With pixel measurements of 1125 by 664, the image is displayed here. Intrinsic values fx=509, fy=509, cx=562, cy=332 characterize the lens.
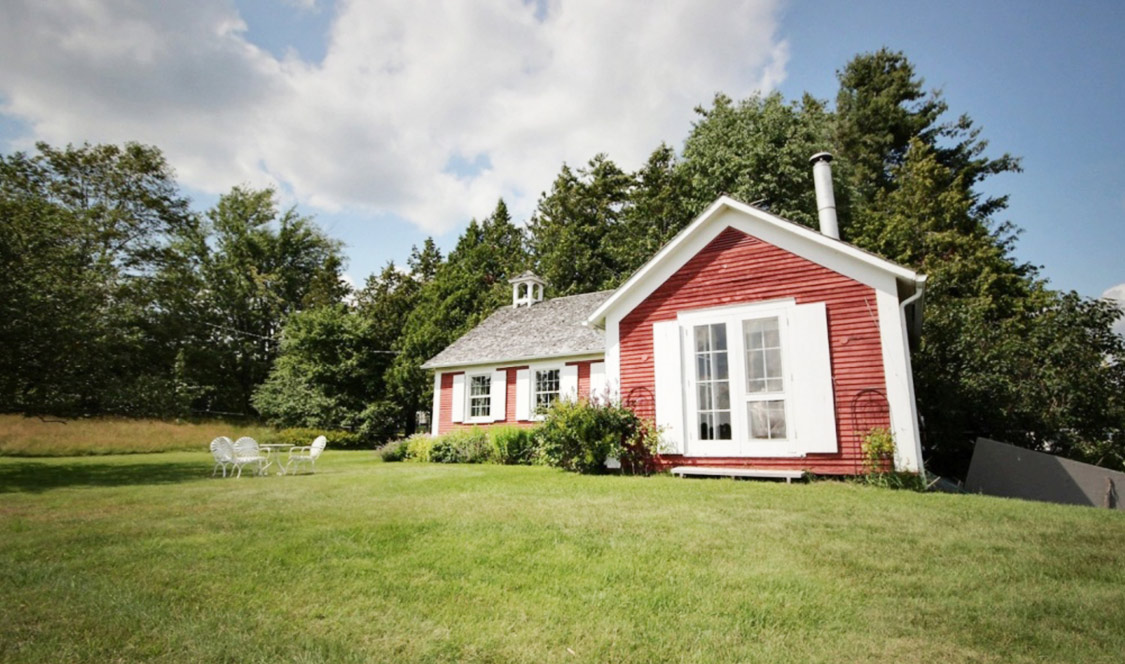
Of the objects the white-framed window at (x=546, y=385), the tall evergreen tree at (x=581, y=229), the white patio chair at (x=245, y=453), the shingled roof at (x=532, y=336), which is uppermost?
the tall evergreen tree at (x=581, y=229)

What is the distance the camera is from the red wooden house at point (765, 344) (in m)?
9.22

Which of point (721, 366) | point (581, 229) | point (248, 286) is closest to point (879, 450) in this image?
point (721, 366)

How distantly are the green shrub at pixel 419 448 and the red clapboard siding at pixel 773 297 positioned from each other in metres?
7.47

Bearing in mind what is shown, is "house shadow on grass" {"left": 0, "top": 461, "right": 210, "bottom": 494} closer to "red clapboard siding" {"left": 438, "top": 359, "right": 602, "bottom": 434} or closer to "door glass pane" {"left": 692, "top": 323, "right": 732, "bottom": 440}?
"red clapboard siding" {"left": 438, "top": 359, "right": 602, "bottom": 434}

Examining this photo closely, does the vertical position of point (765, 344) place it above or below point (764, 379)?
above

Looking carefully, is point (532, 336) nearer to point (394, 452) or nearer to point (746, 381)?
point (394, 452)

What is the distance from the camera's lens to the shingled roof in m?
16.7

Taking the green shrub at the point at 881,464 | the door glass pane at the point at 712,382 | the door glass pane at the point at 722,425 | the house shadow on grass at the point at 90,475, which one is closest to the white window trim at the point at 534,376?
the door glass pane at the point at 712,382

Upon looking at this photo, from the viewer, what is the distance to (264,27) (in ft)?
30.0

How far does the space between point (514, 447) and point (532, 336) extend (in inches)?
205

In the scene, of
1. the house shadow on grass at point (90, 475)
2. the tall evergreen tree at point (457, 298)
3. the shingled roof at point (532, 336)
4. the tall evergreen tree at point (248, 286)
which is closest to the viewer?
the house shadow on grass at point (90, 475)

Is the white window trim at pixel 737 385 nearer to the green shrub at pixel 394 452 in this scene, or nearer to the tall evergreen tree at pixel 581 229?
the green shrub at pixel 394 452

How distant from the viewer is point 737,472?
383 inches

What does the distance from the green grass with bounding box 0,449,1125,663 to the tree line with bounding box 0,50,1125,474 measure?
745 centimetres
